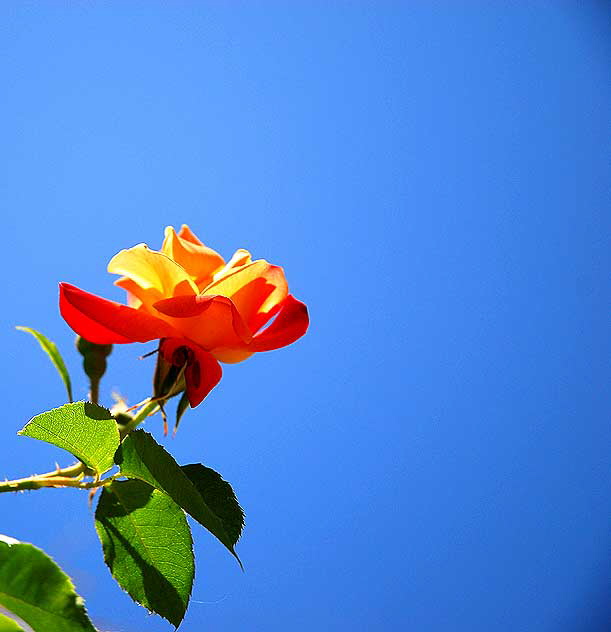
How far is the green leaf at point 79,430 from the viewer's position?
0.20 metres

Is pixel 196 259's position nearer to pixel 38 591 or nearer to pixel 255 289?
pixel 255 289

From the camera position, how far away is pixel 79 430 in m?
0.21

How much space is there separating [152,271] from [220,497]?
3.7 inches

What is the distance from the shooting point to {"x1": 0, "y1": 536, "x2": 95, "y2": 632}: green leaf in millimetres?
172

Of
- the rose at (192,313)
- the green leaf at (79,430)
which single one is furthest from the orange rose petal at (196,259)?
the green leaf at (79,430)

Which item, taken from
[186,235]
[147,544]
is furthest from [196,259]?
[147,544]

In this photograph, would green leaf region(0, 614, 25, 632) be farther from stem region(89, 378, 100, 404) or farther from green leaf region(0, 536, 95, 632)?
stem region(89, 378, 100, 404)

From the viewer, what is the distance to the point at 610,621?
3613mm

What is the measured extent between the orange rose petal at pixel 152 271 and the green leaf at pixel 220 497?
73 millimetres

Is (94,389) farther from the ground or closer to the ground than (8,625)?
farther from the ground

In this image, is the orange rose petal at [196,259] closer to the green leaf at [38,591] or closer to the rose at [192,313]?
the rose at [192,313]

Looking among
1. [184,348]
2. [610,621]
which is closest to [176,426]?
[184,348]

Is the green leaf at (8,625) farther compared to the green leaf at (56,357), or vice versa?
the green leaf at (56,357)

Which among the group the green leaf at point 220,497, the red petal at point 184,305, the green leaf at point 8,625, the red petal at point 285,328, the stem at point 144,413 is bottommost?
the green leaf at point 8,625
